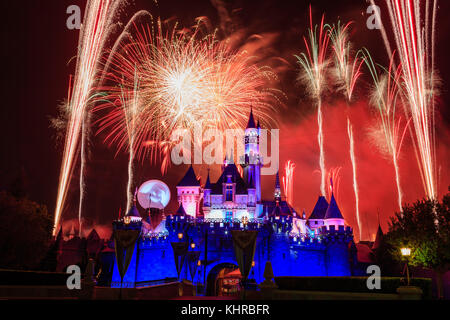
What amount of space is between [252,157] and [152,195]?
17.6m

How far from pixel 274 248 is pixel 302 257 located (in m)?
3.97

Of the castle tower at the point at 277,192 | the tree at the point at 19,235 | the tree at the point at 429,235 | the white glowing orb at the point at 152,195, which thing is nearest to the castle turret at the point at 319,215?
the castle tower at the point at 277,192

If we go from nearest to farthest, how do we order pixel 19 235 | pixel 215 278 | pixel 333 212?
1. pixel 19 235
2. pixel 215 278
3. pixel 333 212

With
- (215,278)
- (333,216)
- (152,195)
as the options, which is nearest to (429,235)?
(333,216)

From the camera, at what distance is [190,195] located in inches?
2228

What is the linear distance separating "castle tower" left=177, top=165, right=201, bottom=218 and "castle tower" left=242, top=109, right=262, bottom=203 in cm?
824

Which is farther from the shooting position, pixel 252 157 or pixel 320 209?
pixel 252 157

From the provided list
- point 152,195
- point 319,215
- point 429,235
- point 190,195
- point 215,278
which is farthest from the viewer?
point 152,195

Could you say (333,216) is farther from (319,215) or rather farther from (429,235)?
(429,235)

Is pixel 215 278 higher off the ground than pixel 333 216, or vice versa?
pixel 333 216

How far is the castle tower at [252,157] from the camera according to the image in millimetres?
55406

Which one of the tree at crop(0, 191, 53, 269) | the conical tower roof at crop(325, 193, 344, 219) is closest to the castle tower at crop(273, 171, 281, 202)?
the conical tower roof at crop(325, 193, 344, 219)

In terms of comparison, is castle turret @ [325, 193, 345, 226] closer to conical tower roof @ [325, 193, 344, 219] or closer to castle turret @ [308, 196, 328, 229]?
conical tower roof @ [325, 193, 344, 219]
